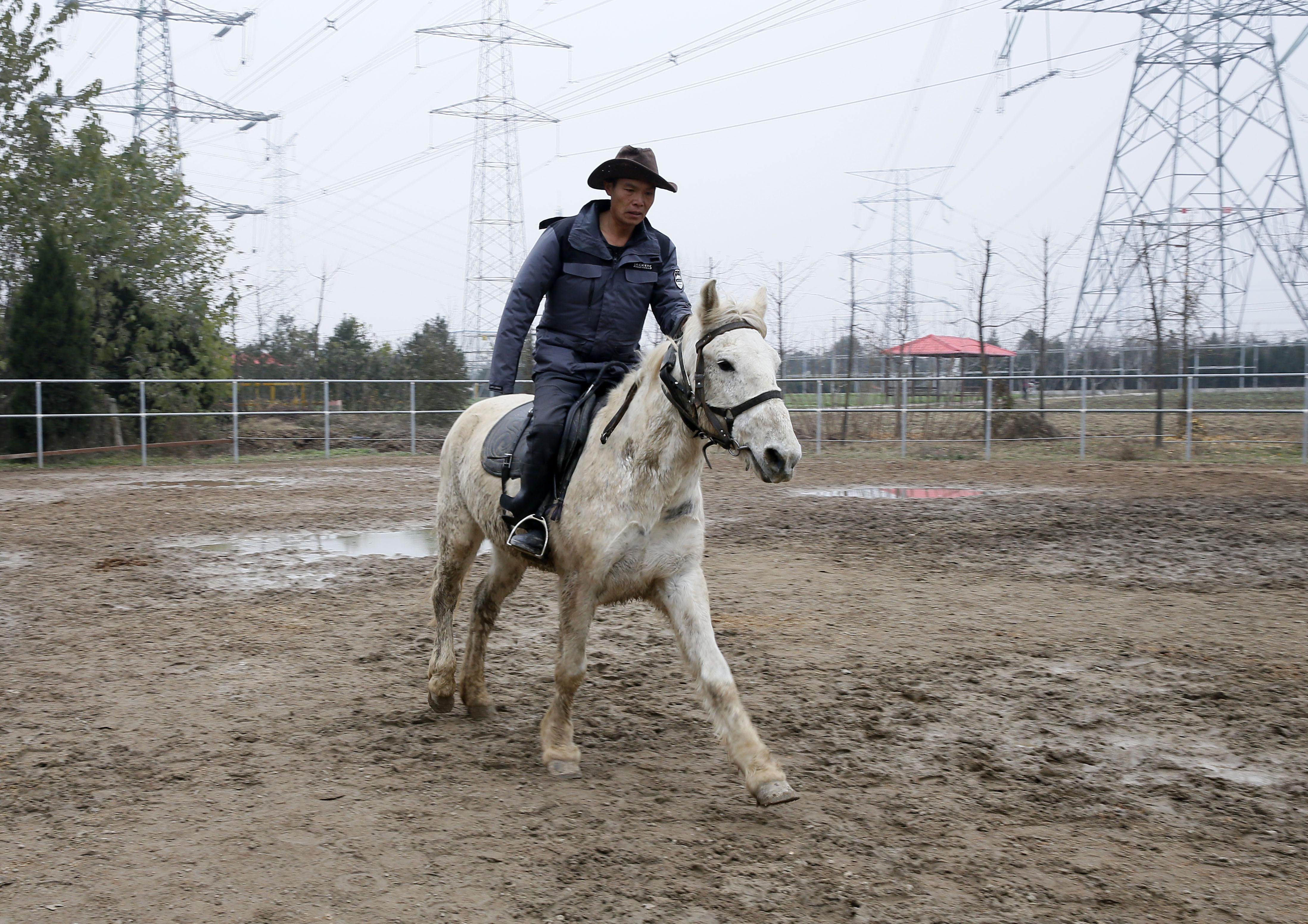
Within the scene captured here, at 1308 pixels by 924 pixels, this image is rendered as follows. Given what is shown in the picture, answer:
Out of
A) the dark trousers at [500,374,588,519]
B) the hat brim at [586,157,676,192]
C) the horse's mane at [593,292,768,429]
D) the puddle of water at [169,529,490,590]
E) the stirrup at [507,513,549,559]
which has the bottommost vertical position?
the puddle of water at [169,529,490,590]

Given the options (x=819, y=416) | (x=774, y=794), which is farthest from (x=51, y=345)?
(x=774, y=794)

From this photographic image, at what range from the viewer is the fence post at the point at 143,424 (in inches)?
704

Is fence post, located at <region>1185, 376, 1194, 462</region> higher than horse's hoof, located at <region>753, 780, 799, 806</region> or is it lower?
higher

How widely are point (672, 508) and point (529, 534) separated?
66cm

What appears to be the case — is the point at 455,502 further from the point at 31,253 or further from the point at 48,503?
the point at 31,253

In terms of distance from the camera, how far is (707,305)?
357 centimetres

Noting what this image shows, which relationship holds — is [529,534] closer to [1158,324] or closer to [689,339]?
[689,339]

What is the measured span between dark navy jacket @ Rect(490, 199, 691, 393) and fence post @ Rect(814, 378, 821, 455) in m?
15.5

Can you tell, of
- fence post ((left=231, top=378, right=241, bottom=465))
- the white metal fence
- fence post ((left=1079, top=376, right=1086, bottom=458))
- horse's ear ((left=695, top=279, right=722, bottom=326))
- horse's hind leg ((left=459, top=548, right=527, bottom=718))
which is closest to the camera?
horse's ear ((left=695, top=279, right=722, bottom=326))

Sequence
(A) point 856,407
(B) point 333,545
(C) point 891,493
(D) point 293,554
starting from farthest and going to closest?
(A) point 856,407
(C) point 891,493
(B) point 333,545
(D) point 293,554

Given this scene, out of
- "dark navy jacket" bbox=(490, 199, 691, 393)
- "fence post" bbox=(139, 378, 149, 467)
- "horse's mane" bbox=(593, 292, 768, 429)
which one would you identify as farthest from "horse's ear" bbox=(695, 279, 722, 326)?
"fence post" bbox=(139, 378, 149, 467)

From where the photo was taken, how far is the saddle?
Result: 402 cm

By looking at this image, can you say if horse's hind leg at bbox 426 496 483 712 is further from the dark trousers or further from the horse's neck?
the horse's neck

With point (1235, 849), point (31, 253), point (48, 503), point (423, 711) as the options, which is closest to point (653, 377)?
point (423, 711)
